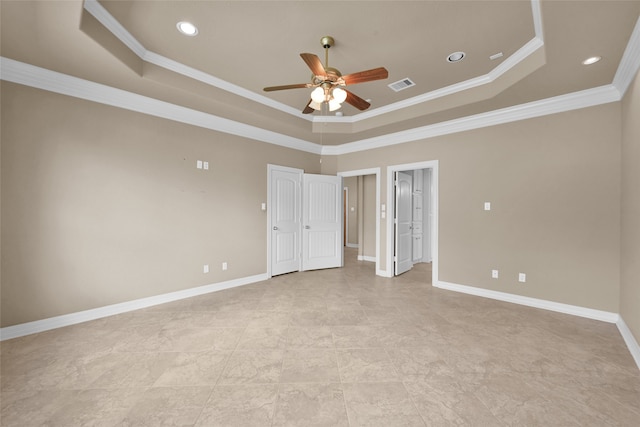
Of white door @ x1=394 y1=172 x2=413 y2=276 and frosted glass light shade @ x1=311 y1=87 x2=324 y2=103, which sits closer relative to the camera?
frosted glass light shade @ x1=311 y1=87 x2=324 y2=103

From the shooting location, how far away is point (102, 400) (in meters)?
1.76

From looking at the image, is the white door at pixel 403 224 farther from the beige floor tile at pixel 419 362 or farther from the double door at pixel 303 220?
the beige floor tile at pixel 419 362

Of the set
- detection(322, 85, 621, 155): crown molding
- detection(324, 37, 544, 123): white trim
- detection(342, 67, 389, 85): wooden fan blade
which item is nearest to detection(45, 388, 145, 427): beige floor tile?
detection(342, 67, 389, 85): wooden fan blade

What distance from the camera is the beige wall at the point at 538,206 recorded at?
306cm

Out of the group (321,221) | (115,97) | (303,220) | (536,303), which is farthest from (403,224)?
(115,97)

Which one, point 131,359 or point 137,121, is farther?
point 137,121

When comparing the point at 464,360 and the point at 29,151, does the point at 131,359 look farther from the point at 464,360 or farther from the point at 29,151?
the point at 464,360

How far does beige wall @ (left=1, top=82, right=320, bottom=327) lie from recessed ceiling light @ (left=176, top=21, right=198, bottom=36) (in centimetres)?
149

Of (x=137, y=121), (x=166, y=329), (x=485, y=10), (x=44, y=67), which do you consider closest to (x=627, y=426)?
(x=485, y=10)

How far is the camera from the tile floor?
64.8 inches

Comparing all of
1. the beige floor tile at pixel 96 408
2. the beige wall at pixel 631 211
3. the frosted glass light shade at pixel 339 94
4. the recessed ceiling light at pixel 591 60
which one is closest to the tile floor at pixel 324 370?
the beige floor tile at pixel 96 408

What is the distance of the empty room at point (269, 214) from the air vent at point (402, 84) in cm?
3

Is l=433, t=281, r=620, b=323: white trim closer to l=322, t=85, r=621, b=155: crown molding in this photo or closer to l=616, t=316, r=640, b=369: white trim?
l=616, t=316, r=640, b=369: white trim

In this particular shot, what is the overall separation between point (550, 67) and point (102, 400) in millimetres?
4815
